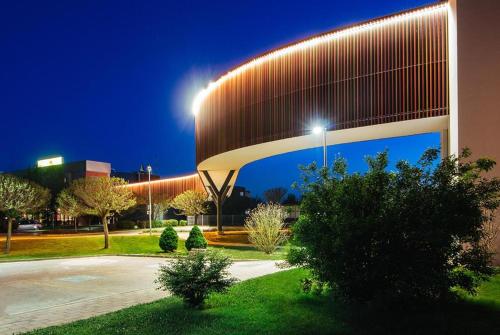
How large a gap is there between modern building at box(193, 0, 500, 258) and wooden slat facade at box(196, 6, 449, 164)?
5 cm

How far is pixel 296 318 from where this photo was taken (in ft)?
24.3

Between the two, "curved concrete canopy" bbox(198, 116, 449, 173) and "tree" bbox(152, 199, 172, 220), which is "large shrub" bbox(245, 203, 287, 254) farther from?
"tree" bbox(152, 199, 172, 220)

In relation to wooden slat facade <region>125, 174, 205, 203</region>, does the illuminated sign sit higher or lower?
higher

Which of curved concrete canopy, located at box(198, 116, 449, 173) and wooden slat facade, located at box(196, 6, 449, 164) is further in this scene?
curved concrete canopy, located at box(198, 116, 449, 173)

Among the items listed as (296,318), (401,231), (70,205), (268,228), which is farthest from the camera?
(70,205)

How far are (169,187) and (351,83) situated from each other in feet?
126

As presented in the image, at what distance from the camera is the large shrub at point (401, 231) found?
22.1 feet

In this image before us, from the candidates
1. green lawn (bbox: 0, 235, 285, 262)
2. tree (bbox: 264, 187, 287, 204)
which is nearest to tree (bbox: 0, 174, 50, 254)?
green lawn (bbox: 0, 235, 285, 262)

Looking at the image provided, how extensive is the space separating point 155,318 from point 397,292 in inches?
169

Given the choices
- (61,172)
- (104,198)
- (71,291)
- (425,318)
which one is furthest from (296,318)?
(61,172)

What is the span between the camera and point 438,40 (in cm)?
1858

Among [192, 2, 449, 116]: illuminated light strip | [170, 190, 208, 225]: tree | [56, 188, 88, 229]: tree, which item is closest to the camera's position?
[192, 2, 449, 116]: illuminated light strip

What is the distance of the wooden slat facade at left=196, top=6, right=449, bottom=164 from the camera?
18812mm

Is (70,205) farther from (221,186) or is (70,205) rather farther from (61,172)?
(61,172)
